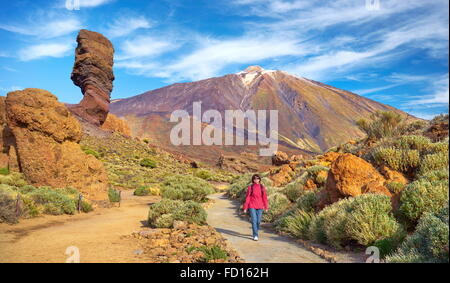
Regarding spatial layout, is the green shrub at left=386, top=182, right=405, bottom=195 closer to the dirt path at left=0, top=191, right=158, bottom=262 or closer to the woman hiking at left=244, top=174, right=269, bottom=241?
the woman hiking at left=244, top=174, right=269, bottom=241

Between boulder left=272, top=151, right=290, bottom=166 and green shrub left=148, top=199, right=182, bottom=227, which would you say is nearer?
green shrub left=148, top=199, right=182, bottom=227

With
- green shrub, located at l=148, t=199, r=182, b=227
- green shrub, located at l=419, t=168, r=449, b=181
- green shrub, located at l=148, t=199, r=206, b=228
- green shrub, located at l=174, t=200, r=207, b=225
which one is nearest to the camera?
green shrub, located at l=419, t=168, r=449, b=181

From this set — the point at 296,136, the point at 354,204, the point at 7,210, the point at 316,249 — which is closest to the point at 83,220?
the point at 7,210

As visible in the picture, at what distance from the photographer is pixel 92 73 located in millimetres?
44781

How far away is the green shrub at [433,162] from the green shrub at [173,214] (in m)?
5.96

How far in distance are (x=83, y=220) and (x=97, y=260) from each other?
5.41m

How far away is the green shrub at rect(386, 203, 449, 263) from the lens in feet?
12.1

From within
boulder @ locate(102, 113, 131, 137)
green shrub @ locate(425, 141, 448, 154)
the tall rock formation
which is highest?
the tall rock formation

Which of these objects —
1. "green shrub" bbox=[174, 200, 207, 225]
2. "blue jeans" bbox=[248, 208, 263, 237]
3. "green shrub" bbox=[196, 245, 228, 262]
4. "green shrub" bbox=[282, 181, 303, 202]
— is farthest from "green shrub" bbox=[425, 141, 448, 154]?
"green shrub" bbox=[174, 200, 207, 225]

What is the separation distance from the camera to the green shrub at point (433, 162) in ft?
23.0

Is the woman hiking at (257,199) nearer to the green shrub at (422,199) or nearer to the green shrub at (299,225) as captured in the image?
the green shrub at (299,225)

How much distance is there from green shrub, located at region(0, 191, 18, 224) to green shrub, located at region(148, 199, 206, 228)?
3.85m

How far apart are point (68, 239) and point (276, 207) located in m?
6.67

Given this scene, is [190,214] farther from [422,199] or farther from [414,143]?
[414,143]
